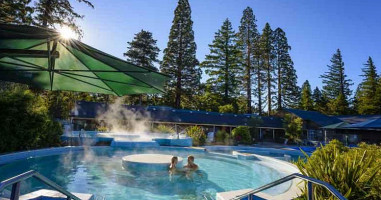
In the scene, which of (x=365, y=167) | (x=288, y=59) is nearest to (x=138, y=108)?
(x=365, y=167)

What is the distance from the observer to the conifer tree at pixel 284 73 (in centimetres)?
4159

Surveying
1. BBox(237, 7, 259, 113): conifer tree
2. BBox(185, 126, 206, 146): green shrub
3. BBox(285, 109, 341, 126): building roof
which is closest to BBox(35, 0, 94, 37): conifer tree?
BBox(185, 126, 206, 146): green shrub

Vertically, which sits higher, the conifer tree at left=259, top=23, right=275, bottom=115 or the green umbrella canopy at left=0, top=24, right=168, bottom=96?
the conifer tree at left=259, top=23, right=275, bottom=115

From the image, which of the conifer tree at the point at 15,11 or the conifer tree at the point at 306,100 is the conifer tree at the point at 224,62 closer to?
the conifer tree at the point at 306,100

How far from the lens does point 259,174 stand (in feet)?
32.2

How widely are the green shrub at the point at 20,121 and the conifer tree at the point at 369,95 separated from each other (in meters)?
44.9

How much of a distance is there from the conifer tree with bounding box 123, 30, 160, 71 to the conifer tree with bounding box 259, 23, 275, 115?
1796 centimetres

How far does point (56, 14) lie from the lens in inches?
746

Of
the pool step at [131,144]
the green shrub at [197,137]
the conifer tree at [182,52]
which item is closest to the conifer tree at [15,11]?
the pool step at [131,144]

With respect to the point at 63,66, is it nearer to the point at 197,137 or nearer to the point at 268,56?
the point at 197,137

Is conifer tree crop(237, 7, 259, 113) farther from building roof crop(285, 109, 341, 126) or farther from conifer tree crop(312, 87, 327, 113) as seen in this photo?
conifer tree crop(312, 87, 327, 113)

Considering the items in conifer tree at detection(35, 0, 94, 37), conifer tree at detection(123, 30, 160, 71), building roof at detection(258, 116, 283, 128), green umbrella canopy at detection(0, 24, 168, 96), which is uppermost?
conifer tree at detection(123, 30, 160, 71)

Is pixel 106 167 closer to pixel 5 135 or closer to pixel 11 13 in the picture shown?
pixel 5 135

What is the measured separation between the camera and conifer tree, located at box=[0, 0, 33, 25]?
14305 millimetres
